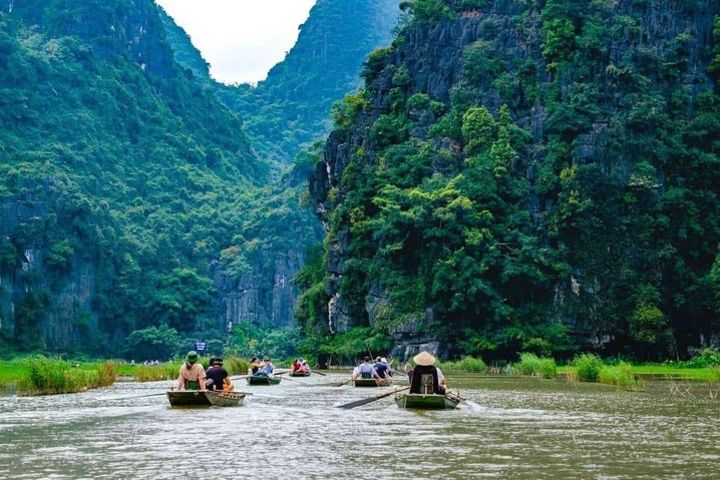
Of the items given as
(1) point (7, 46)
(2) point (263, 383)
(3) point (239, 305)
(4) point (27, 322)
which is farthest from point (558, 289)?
(1) point (7, 46)

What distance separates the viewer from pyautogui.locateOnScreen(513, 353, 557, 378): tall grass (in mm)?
44872

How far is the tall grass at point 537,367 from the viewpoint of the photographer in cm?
4487

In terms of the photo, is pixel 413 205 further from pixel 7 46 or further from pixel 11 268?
pixel 7 46

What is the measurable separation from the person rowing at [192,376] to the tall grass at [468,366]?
34.2 m

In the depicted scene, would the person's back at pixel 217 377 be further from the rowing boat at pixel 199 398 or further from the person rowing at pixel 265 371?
the person rowing at pixel 265 371

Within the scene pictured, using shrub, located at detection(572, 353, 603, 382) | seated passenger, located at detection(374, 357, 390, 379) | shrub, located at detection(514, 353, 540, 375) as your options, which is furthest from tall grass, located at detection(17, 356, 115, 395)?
shrub, located at detection(514, 353, 540, 375)

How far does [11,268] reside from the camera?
9444 centimetres

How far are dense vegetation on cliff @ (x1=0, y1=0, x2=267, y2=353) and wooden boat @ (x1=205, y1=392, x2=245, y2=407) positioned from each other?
73.6 metres

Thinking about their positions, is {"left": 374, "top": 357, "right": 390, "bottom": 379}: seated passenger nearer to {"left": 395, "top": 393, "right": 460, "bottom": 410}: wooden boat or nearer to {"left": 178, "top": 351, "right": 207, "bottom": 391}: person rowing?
{"left": 395, "top": 393, "right": 460, "bottom": 410}: wooden boat

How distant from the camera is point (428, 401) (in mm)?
23000

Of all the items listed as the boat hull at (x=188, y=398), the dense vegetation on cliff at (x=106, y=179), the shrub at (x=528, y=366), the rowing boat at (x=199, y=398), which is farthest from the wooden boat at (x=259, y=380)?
the dense vegetation on cliff at (x=106, y=179)

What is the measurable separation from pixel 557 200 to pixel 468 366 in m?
13.9

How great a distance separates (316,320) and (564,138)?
22.5 metres

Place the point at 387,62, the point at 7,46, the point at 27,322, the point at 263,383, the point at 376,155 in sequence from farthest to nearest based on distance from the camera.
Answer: the point at 7,46
the point at 27,322
the point at 387,62
the point at 376,155
the point at 263,383
